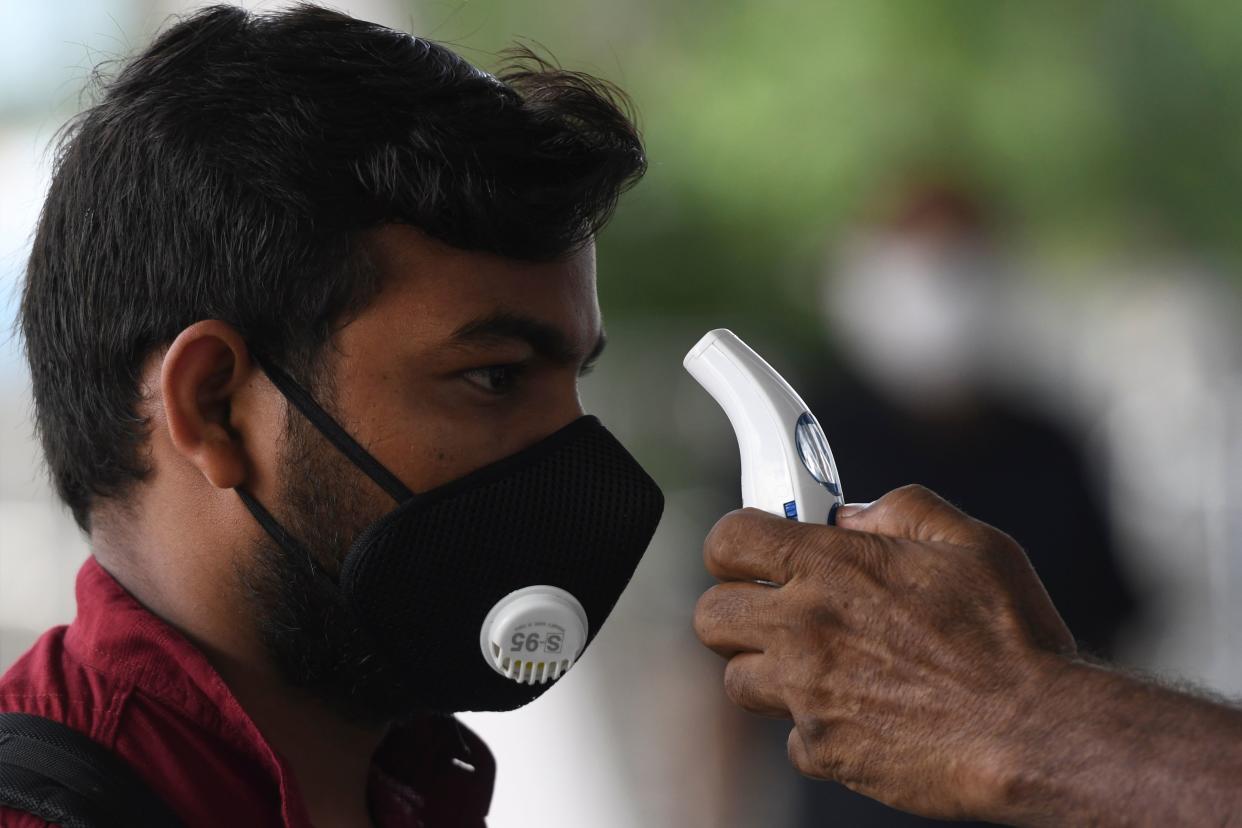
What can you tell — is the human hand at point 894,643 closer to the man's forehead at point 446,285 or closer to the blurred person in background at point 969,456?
the man's forehead at point 446,285

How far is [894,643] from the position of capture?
1.74 metres

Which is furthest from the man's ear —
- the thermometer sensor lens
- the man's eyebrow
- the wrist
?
the wrist

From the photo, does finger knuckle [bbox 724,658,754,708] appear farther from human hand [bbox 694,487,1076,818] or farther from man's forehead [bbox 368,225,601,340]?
man's forehead [bbox 368,225,601,340]

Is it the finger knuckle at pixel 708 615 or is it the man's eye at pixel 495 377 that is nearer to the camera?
the finger knuckle at pixel 708 615

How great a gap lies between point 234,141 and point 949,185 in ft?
10.4

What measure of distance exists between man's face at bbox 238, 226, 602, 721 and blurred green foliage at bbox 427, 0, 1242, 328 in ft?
25.3

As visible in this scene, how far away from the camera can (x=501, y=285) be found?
6.93 feet

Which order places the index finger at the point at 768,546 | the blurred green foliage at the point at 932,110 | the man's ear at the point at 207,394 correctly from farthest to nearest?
the blurred green foliage at the point at 932,110, the man's ear at the point at 207,394, the index finger at the point at 768,546

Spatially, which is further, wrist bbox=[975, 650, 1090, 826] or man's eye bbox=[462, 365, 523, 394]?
man's eye bbox=[462, 365, 523, 394]

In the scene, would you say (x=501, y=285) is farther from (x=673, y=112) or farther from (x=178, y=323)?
(x=673, y=112)

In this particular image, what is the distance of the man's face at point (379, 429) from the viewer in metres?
2.05

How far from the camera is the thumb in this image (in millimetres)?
1809

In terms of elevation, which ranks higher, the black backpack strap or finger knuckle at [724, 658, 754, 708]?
finger knuckle at [724, 658, 754, 708]

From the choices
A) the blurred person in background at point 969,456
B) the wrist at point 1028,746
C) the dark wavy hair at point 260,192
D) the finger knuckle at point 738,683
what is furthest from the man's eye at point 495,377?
the blurred person in background at point 969,456
